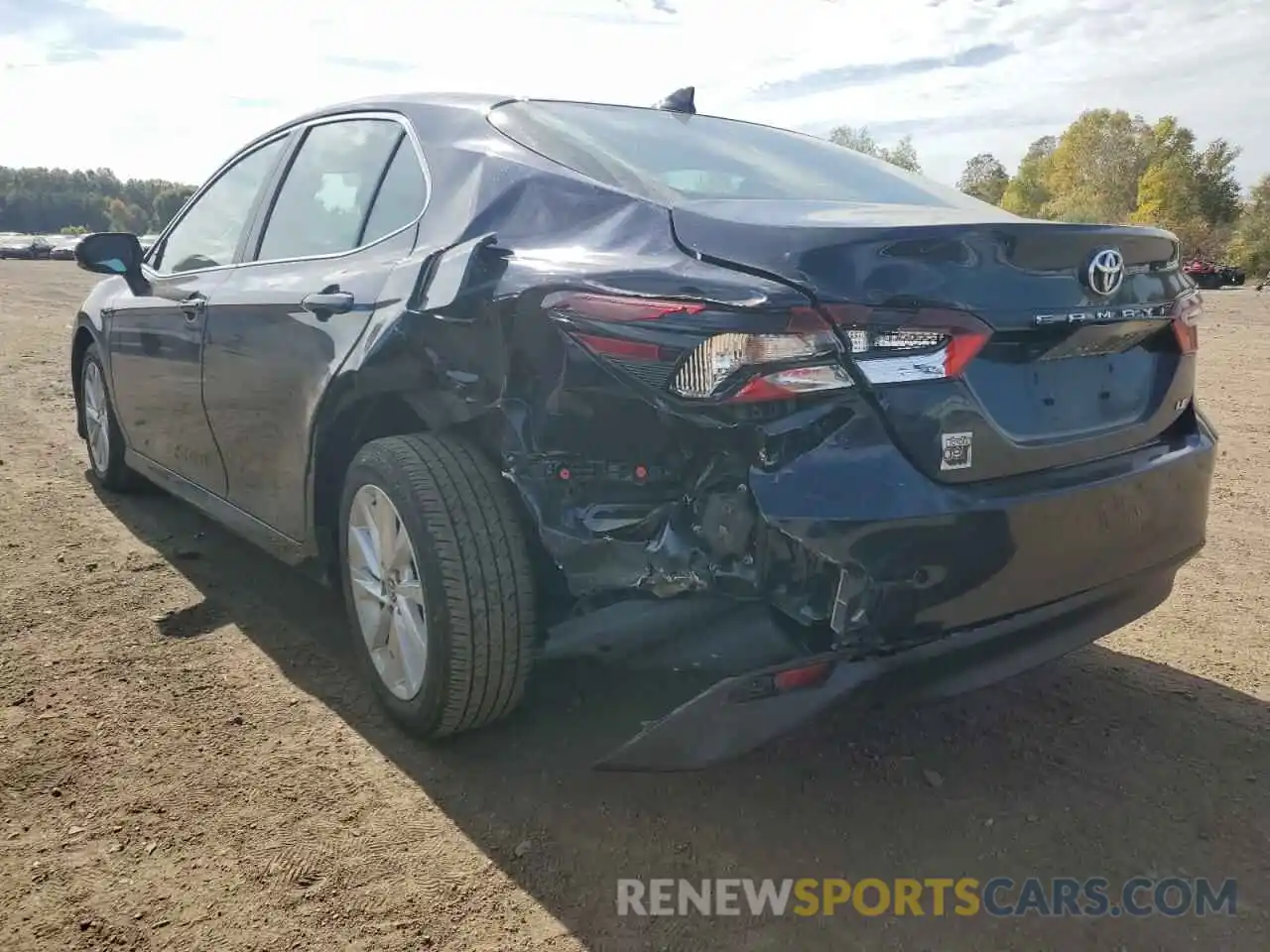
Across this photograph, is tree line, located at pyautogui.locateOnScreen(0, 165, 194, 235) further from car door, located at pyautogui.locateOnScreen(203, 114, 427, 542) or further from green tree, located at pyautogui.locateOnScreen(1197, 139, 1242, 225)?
car door, located at pyautogui.locateOnScreen(203, 114, 427, 542)

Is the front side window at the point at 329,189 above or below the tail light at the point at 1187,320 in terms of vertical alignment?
above

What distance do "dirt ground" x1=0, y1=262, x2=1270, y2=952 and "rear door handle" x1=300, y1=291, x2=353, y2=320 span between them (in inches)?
43.3

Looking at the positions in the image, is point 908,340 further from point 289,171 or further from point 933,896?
point 289,171

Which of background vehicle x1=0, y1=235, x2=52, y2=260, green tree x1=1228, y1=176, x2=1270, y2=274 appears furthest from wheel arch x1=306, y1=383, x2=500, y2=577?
background vehicle x1=0, y1=235, x2=52, y2=260

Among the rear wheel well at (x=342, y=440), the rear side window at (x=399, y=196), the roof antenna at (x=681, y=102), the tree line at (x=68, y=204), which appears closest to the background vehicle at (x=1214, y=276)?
the roof antenna at (x=681, y=102)

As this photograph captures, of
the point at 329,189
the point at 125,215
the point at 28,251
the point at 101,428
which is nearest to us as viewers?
the point at 329,189

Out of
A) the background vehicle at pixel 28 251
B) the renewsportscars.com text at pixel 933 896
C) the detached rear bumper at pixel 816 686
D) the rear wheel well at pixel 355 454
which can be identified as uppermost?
the background vehicle at pixel 28 251

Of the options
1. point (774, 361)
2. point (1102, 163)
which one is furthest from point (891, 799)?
point (1102, 163)

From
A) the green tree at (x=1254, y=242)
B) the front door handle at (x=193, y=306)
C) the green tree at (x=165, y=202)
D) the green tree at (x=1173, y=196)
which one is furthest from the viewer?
the green tree at (x=165, y=202)

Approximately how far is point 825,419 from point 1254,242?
63137 millimetres

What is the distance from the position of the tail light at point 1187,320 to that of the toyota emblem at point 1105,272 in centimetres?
30

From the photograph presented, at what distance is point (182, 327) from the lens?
3703mm

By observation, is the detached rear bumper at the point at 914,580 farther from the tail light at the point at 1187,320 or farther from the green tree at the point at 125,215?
the green tree at the point at 125,215

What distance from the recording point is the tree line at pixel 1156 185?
5938cm
